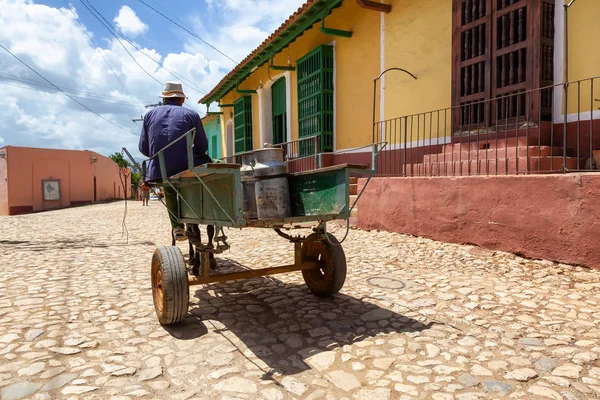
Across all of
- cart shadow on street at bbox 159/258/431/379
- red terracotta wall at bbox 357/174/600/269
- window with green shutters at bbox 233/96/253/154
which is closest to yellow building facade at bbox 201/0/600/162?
red terracotta wall at bbox 357/174/600/269

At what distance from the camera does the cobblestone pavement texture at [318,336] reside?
2.05 m

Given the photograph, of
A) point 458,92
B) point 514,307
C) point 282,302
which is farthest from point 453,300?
point 458,92

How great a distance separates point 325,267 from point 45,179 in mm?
26053

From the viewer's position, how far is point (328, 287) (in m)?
3.35

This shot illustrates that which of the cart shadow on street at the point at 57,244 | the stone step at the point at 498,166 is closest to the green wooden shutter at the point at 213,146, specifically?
the cart shadow on street at the point at 57,244

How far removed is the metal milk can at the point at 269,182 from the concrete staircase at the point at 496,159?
3133 millimetres

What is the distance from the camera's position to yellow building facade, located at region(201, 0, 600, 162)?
508 centimetres

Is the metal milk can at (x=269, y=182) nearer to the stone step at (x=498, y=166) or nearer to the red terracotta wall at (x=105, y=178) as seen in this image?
the stone step at (x=498, y=166)

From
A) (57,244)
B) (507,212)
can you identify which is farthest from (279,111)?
(507,212)

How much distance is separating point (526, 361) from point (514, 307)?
96 cm

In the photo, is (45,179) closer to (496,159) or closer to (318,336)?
(496,159)

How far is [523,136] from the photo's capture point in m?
5.26

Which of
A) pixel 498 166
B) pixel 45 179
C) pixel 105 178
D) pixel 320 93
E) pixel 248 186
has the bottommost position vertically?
pixel 248 186

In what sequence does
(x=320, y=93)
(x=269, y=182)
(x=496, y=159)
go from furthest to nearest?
(x=320, y=93) → (x=496, y=159) → (x=269, y=182)
